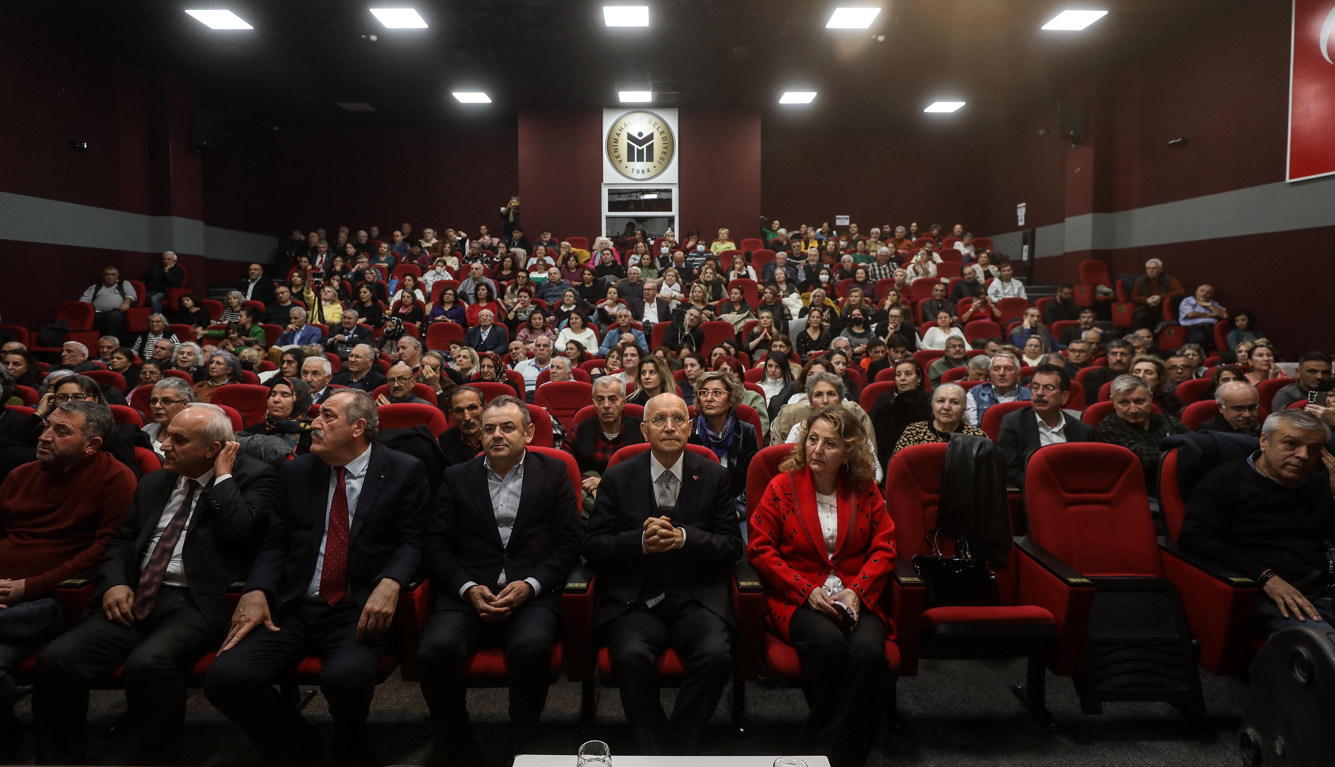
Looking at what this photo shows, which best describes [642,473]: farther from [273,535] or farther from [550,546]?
[273,535]

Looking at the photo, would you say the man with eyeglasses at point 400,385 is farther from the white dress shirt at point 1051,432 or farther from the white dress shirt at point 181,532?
the white dress shirt at point 1051,432

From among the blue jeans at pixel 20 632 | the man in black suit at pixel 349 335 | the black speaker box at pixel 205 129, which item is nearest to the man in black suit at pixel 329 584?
the blue jeans at pixel 20 632

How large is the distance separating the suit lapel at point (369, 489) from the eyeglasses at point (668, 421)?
35.7 inches

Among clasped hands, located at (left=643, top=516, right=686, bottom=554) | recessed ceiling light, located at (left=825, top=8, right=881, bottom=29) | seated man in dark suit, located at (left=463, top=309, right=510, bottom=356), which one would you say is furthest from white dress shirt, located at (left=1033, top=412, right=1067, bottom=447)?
recessed ceiling light, located at (left=825, top=8, right=881, bottom=29)

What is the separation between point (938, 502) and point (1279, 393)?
3.42 meters

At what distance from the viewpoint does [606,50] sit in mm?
8648

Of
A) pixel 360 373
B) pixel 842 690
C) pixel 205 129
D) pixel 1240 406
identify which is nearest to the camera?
pixel 842 690

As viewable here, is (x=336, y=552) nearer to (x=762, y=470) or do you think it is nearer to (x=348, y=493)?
(x=348, y=493)

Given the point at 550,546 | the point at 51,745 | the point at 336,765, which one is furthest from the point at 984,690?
the point at 51,745

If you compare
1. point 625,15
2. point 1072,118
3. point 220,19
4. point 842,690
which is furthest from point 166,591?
point 1072,118

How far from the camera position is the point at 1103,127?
941 centimetres

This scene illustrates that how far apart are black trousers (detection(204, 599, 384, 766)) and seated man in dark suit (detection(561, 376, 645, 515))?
126 centimetres

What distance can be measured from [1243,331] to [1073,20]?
383 cm

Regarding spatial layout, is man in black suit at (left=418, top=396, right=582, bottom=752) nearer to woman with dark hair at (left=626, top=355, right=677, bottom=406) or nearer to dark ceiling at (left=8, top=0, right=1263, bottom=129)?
woman with dark hair at (left=626, top=355, right=677, bottom=406)
